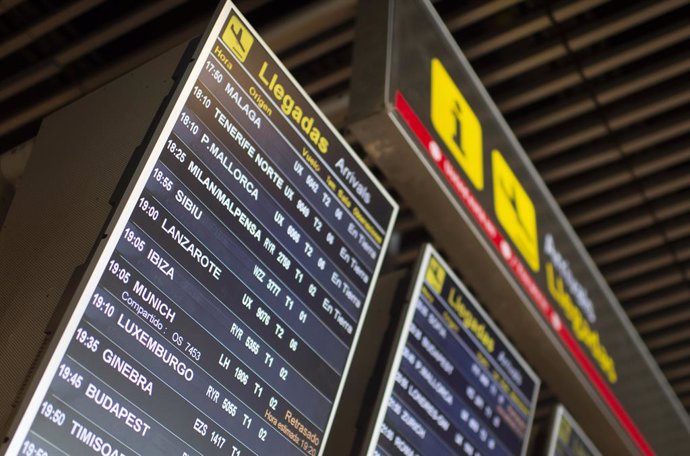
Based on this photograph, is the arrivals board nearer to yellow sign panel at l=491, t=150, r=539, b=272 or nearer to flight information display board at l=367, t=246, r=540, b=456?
yellow sign panel at l=491, t=150, r=539, b=272

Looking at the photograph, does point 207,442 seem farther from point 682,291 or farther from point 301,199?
point 682,291

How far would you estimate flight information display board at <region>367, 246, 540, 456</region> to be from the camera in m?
4.42

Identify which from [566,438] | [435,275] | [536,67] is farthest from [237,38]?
[566,438]

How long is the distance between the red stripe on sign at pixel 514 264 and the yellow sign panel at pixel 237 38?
68 cm

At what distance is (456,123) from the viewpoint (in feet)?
15.6

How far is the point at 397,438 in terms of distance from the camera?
14.2 feet

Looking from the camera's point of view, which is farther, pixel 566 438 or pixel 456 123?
pixel 566 438

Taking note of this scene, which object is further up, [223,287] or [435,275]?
[435,275]

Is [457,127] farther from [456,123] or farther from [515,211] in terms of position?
[515,211]

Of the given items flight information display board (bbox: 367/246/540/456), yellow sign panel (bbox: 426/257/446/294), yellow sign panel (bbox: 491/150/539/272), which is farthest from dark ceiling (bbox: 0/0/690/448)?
flight information display board (bbox: 367/246/540/456)

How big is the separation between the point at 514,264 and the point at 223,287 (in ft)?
7.04

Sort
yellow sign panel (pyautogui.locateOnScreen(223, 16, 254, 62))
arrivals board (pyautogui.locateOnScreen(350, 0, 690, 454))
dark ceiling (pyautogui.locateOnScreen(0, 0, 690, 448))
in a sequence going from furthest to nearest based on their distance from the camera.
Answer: dark ceiling (pyautogui.locateOnScreen(0, 0, 690, 448))
arrivals board (pyautogui.locateOnScreen(350, 0, 690, 454))
yellow sign panel (pyautogui.locateOnScreen(223, 16, 254, 62))

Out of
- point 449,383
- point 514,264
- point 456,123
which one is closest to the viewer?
point 456,123

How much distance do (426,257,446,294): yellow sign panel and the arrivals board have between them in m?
0.11
